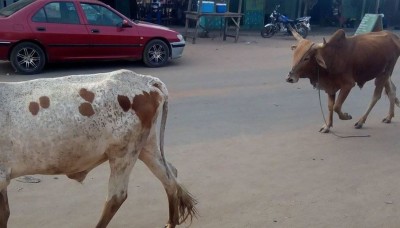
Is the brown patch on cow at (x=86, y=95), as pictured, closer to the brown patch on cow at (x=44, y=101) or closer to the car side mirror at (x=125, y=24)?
the brown patch on cow at (x=44, y=101)

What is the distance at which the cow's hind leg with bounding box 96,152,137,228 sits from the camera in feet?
12.2

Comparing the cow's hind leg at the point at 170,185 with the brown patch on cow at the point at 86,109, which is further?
the cow's hind leg at the point at 170,185

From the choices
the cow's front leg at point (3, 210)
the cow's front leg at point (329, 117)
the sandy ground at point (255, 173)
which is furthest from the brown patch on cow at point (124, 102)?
the cow's front leg at point (329, 117)

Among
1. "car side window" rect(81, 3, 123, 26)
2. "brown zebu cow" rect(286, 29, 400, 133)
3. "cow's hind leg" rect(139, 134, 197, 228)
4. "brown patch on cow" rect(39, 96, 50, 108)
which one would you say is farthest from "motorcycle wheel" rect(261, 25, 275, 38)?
"brown patch on cow" rect(39, 96, 50, 108)

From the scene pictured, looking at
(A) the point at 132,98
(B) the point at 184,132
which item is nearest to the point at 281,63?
(B) the point at 184,132

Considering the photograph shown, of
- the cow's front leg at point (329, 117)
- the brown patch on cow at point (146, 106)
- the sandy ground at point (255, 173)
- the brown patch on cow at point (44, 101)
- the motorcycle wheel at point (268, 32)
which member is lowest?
the motorcycle wheel at point (268, 32)

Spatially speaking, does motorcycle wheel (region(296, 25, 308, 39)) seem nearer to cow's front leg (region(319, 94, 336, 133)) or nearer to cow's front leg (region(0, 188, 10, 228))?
cow's front leg (region(319, 94, 336, 133))

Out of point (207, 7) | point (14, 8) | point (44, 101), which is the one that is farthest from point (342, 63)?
point (207, 7)

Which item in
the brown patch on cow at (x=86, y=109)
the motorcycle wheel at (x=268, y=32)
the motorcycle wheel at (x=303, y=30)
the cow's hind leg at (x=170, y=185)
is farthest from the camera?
the motorcycle wheel at (x=303, y=30)

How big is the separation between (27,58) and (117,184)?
25.3 ft

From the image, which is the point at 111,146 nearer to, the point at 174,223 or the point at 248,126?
the point at 174,223

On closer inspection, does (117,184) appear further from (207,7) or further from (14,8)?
(207,7)

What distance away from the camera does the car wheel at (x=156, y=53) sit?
1196 centimetres

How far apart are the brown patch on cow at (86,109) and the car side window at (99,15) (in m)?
8.06
